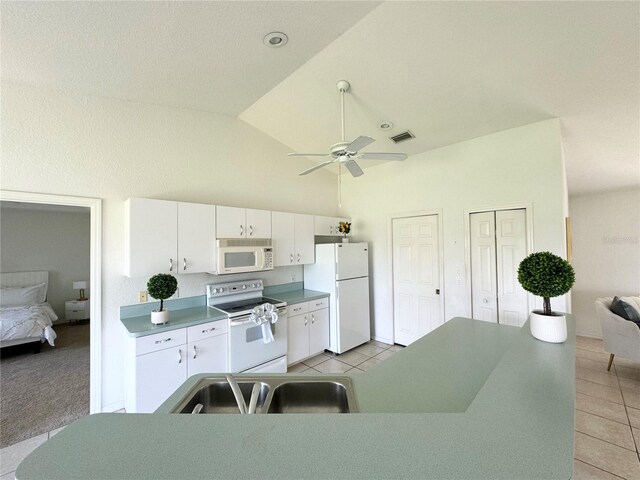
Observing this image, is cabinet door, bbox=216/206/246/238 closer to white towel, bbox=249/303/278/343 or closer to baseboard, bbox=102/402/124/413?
white towel, bbox=249/303/278/343

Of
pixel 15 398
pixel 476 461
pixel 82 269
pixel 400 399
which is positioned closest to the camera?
pixel 476 461

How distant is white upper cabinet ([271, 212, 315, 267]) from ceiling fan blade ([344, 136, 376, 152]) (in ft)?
5.61

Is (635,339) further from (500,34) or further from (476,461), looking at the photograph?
(476,461)

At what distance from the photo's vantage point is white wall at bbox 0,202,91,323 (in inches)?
189

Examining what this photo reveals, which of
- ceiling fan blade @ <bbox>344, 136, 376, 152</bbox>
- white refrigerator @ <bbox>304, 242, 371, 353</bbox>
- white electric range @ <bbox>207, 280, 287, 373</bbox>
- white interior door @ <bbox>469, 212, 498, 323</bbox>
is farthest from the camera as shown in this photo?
white refrigerator @ <bbox>304, 242, 371, 353</bbox>

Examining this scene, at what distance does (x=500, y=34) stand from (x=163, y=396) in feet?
13.6

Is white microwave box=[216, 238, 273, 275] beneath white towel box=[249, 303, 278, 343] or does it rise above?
above

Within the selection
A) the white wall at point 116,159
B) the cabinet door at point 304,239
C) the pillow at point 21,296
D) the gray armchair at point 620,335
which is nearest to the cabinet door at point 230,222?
the white wall at point 116,159

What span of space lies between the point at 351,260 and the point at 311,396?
288 centimetres

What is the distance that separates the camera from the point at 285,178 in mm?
4258

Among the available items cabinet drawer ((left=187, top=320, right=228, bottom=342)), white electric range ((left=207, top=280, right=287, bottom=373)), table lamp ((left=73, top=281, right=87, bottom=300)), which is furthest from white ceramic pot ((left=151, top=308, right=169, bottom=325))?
table lamp ((left=73, top=281, right=87, bottom=300))

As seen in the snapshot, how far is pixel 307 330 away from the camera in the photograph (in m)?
3.75

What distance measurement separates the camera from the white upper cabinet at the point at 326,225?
4234mm

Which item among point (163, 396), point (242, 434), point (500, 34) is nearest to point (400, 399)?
point (242, 434)
